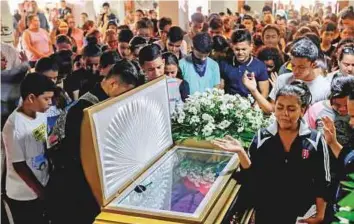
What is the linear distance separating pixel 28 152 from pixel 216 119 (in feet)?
3.72

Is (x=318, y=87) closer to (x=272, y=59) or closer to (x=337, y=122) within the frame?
(x=337, y=122)

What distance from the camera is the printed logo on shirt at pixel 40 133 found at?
2.72 meters

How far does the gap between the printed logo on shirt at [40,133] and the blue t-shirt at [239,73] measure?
6.17ft

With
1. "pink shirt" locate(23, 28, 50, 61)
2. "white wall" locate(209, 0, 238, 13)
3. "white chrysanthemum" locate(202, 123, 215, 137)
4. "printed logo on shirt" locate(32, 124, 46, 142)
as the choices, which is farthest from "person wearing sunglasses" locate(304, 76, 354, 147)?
"white wall" locate(209, 0, 238, 13)

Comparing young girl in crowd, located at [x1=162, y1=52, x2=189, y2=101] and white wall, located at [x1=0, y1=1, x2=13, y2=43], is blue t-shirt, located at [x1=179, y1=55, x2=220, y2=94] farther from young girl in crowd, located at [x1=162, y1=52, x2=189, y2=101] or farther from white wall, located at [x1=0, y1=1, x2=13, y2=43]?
white wall, located at [x1=0, y1=1, x2=13, y2=43]

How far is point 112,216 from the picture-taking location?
6.41ft

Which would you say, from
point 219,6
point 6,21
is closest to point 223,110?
point 6,21

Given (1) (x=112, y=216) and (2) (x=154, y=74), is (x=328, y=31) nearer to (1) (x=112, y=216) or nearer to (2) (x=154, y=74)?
(2) (x=154, y=74)

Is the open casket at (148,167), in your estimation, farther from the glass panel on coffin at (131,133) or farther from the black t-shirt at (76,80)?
the black t-shirt at (76,80)

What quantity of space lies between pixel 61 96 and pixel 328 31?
3585 mm

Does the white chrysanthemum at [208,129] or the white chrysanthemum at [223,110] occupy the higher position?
the white chrysanthemum at [223,110]

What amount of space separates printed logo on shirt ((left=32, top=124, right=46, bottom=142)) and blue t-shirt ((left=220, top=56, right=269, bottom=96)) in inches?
74.1

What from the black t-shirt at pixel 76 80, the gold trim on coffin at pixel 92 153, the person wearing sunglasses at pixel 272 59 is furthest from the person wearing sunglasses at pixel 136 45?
the gold trim on coffin at pixel 92 153

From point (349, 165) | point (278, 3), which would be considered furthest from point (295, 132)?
point (278, 3)
